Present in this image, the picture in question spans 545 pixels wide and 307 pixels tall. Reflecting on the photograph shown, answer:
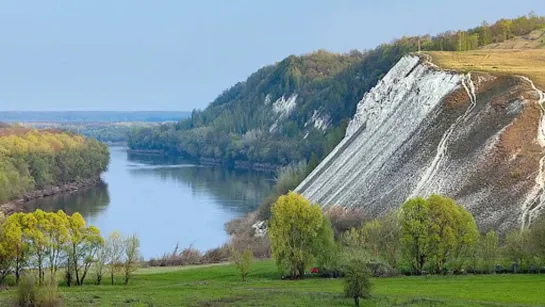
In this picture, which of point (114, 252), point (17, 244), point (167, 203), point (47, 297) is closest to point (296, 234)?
point (114, 252)

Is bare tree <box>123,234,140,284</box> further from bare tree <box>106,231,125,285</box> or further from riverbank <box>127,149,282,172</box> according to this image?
riverbank <box>127,149,282,172</box>

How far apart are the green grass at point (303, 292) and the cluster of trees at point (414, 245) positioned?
1.64m

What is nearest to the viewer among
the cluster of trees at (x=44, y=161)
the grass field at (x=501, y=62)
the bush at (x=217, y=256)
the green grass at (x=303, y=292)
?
the green grass at (x=303, y=292)

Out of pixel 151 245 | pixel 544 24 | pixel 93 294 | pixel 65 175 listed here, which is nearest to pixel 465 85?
pixel 151 245

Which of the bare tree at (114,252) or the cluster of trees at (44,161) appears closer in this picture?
the bare tree at (114,252)

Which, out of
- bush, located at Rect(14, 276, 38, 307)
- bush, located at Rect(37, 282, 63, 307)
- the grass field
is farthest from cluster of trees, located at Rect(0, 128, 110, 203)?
bush, located at Rect(37, 282, 63, 307)

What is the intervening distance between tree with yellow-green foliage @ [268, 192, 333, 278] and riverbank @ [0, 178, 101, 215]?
42.7 metres

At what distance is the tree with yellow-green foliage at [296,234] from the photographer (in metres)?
37.1

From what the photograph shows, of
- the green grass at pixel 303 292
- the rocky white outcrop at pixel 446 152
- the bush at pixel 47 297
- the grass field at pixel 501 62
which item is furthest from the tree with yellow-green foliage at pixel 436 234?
the grass field at pixel 501 62

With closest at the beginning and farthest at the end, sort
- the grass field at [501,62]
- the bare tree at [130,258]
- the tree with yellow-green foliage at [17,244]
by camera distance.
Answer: the tree with yellow-green foliage at [17,244] → the bare tree at [130,258] → the grass field at [501,62]

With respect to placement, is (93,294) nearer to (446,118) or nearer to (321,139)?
(446,118)

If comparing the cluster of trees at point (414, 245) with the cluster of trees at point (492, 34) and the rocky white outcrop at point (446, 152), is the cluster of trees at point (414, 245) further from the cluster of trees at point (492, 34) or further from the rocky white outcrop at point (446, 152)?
the cluster of trees at point (492, 34)

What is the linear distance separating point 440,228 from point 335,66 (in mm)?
148573

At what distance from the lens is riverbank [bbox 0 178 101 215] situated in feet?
254
